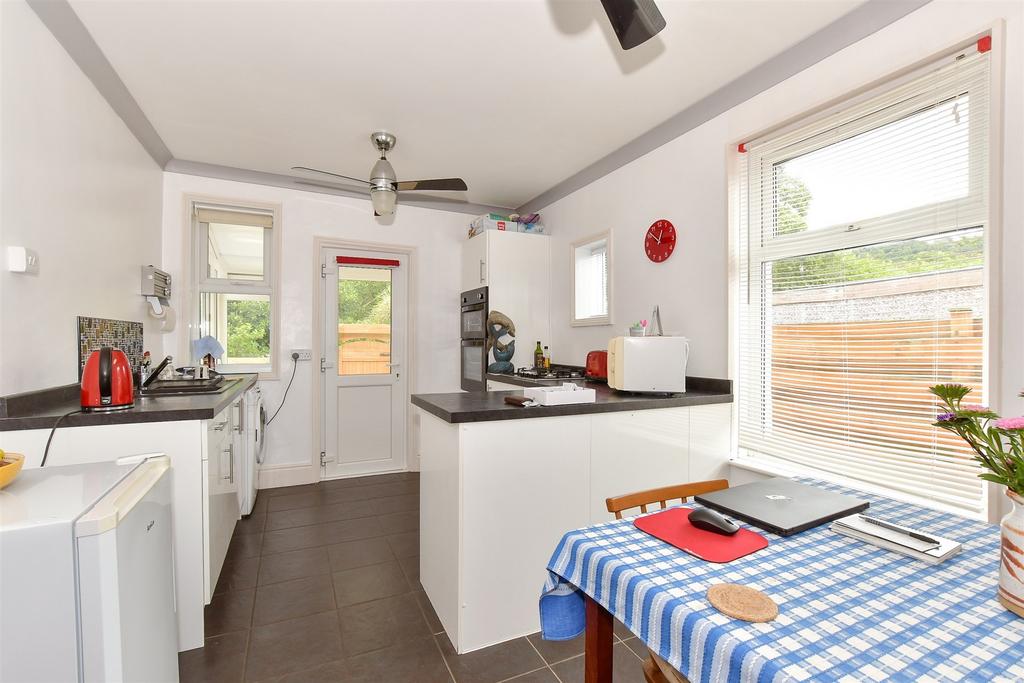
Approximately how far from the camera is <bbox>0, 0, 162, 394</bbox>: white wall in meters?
1.76

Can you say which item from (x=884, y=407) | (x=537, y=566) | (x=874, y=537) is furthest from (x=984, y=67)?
(x=537, y=566)

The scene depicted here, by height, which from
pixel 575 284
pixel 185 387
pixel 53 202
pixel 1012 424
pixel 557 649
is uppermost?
pixel 53 202

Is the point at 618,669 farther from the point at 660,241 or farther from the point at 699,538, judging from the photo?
the point at 660,241

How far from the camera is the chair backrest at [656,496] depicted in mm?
1312

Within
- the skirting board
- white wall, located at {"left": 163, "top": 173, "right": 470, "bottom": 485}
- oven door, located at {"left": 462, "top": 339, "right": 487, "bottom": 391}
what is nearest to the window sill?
oven door, located at {"left": 462, "top": 339, "right": 487, "bottom": 391}

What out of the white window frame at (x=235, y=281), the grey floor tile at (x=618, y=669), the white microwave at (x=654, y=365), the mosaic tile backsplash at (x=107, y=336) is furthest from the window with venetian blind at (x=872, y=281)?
the white window frame at (x=235, y=281)

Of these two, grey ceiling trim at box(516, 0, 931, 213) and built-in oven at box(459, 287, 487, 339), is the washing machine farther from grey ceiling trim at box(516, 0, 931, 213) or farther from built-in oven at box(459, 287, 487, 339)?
grey ceiling trim at box(516, 0, 931, 213)

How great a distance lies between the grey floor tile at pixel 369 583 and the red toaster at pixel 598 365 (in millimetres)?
1656

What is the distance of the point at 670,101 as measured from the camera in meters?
2.68

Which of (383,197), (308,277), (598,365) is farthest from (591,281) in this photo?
(308,277)

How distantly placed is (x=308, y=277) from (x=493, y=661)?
3.35 m

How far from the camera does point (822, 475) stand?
84.7 inches

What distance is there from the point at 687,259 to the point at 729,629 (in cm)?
240

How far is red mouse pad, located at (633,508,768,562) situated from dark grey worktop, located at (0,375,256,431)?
5.68 feet
